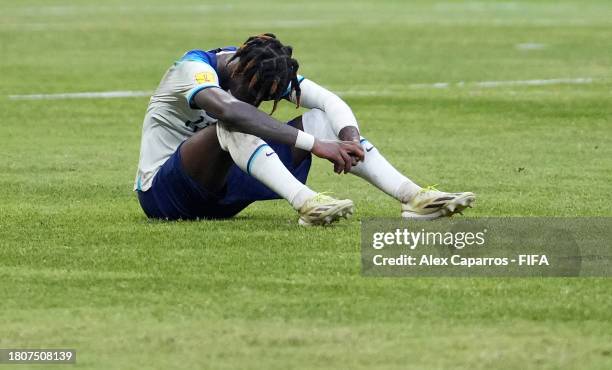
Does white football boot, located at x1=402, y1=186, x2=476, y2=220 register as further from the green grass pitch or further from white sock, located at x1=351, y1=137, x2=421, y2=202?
the green grass pitch

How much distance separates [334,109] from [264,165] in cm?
66

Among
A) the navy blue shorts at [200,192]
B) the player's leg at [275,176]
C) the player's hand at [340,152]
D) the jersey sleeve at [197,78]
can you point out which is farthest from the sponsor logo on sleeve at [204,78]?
the player's hand at [340,152]

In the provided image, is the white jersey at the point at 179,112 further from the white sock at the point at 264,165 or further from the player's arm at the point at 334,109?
the white sock at the point at 264,165

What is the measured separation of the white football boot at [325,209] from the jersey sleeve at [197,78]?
0.85m

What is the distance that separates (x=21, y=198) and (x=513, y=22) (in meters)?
24.2

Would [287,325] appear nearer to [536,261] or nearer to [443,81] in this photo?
[536,261]

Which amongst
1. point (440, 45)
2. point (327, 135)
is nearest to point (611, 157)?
point (327, 135)

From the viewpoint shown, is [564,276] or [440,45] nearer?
[564,276]

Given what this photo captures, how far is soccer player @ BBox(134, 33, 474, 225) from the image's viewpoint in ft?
29.5

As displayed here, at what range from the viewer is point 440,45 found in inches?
1069

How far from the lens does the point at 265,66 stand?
30.0ft

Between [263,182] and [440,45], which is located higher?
[263,182]

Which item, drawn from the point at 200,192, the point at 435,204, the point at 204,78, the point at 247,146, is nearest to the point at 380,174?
the point at 435,204

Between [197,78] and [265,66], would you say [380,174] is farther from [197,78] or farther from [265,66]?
[197,78]
